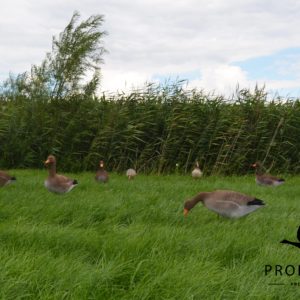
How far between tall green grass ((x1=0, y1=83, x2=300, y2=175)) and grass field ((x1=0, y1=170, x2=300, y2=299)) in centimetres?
766

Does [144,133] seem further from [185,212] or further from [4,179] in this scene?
[185,212]

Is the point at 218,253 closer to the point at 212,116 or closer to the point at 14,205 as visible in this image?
the point at 14,205

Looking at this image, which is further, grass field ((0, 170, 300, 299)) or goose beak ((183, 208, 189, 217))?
goose beak ((183, 208, 189, 217))

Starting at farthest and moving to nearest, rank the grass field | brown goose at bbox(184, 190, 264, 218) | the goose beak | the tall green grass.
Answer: the tall green grass, the goose beak, brown goose at bbox(184, 190, 264, 218), the grass field

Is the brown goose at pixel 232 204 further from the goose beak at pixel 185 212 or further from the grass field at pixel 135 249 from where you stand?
the grass field at pixel 135 249

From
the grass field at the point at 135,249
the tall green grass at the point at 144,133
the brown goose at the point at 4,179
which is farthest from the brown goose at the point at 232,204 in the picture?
the tall green grass at the point at 144,133

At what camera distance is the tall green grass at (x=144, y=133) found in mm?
16609

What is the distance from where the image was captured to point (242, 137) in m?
17.3

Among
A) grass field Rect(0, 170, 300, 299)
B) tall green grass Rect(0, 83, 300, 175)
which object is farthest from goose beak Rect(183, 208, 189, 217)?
tall green grass Rect(0, 83, 300, 175)

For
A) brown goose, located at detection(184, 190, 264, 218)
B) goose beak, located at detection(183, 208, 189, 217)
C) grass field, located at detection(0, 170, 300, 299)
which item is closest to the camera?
grass field, located at detection(0, 170, 300, 299)

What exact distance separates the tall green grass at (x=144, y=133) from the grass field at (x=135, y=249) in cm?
766

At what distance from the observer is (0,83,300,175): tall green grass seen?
1661 cm

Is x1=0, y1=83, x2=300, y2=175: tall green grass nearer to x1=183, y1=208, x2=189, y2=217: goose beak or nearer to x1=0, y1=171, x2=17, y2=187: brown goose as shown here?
x1=0, y1=171, x2=17, y2=187: brown goose

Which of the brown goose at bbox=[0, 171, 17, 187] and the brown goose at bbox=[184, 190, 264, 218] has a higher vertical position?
the brown goose at bbox=[184, 190, 264, 218]
